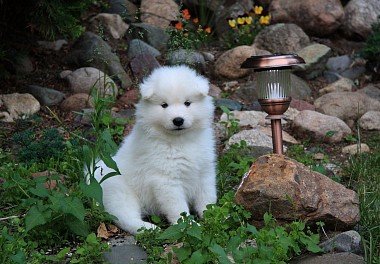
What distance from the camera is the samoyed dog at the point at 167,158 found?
4102mm

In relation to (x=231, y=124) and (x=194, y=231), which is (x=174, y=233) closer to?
(x=194, y=231)

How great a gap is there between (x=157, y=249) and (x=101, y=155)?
66cm

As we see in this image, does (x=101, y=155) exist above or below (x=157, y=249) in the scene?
above

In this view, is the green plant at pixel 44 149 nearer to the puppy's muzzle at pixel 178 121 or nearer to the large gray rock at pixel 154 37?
the puppy's muzzle at pixel 178 121

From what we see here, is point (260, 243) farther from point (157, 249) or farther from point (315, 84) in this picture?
point (315, 84)

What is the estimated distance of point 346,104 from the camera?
745cm

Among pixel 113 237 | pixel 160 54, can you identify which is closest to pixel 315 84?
pixel 160 54

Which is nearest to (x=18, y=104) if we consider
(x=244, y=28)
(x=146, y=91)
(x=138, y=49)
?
(x=138, y=49)

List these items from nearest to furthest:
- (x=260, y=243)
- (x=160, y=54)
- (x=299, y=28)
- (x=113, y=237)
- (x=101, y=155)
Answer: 1. (x=260, y=243)
2. (x=101, y=155)
3. (x=113, y=237)
4. (x=160, y=54)
5. (x=299, y=28)

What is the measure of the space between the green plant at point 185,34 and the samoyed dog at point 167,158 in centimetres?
113

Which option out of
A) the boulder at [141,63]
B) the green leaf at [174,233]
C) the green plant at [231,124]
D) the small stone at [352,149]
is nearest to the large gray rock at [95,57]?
the boulder at [141,63]

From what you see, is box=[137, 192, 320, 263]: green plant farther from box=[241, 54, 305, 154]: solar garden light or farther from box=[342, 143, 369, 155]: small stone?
box=[342, 143, 369, 155]: small stone

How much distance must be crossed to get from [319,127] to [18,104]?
10.5 ft

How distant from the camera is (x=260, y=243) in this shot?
341 cm
